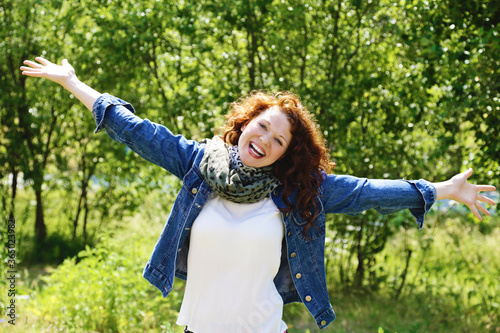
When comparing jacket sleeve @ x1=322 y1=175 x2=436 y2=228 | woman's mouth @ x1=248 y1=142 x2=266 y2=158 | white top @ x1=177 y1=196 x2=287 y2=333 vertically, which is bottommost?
white top @ x1=177 y1=196 x2=287 y2=333

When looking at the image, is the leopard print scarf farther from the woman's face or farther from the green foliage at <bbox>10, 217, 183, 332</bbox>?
the green foliage at <bbox>10, 217, 183, 332</bbox>

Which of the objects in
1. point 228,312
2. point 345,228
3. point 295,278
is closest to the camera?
point 228,312

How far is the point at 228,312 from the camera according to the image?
6.96 ft

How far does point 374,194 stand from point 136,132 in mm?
984

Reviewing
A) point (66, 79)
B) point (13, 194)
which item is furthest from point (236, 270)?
point (13, 194)

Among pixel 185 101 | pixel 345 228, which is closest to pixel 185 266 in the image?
pixel 185 101

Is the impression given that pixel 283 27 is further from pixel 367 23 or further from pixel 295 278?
pixel 295 278

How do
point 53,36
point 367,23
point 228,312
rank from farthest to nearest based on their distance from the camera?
point 53,36 < point 367,23 < point 228,312

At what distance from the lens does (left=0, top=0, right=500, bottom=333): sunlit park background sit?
4.03 metres

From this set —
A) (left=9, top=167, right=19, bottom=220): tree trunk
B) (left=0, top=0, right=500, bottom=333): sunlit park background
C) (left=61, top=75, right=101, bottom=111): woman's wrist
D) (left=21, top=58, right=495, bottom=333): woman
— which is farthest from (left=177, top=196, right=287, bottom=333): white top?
(left=9, top=167, right=19, bottom=220): tree trunk

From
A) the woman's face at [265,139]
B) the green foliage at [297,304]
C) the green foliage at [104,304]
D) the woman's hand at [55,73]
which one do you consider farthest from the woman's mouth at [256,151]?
the green foliage at [104,304]

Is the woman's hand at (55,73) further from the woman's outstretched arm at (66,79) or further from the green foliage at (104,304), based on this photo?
the green foliage at (104,304)

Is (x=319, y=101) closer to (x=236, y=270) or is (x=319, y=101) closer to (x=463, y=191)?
(x=463, y=191)

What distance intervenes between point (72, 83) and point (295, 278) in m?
1.22
